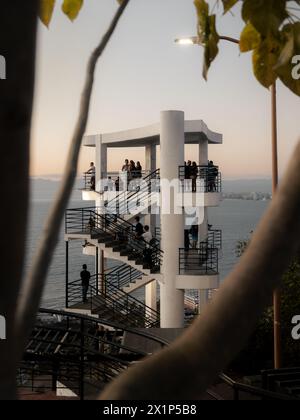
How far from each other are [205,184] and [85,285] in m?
5.94

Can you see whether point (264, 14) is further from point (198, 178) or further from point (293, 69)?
point (198, 178)

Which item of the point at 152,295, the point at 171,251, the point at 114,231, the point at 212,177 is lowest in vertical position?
the point at 152,295

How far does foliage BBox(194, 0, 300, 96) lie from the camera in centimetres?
126

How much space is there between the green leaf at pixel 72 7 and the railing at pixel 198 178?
1772cm

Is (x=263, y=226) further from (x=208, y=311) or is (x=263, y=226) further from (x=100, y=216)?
(x=100, y=216)

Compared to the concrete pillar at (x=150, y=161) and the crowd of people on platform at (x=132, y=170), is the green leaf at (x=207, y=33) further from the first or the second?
the concrete pillar at (x=150, y=161)

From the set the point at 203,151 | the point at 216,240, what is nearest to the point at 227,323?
the point at 216,240

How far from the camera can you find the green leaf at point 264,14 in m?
1.23

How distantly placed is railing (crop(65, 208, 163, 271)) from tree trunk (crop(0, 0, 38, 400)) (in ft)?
63.8

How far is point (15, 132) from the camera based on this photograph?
0.76 meters

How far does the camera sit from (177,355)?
916 millimetres

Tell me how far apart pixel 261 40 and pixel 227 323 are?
0.86 meters
